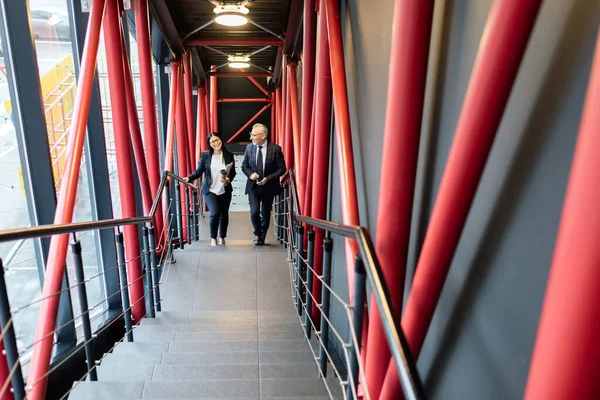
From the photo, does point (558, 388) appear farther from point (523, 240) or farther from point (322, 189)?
point (322, 189)

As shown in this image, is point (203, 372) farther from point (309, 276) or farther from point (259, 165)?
point (259, 165)

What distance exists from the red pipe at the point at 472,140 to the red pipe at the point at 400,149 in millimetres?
213

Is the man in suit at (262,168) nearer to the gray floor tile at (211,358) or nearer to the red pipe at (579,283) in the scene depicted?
the gray floor tile at (211,358)

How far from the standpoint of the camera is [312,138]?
116 inches

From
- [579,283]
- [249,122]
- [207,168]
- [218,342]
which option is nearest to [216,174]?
[207,168]

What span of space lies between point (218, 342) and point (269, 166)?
7.40 feet

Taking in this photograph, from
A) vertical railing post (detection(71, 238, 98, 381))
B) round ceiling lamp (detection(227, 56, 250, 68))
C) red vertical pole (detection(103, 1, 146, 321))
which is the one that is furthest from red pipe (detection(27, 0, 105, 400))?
round ceiling lamp (detection(227, 56, 250, 68))

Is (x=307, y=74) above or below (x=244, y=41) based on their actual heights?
below

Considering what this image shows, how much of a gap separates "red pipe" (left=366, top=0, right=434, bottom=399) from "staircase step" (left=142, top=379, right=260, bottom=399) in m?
0.68

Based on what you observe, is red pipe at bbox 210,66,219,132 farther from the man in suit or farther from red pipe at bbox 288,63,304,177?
the man in suit

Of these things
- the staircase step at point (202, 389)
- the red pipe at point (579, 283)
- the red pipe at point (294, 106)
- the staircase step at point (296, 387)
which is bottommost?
the staircase step at point (296, 387)

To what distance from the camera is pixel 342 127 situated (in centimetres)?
214

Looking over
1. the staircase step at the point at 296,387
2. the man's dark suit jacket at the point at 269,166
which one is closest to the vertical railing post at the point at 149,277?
the staircase step at the point at 296,387

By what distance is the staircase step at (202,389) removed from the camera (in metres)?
1.75
